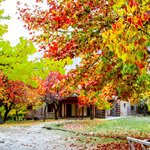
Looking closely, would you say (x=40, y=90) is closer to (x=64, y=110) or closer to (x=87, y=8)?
(x=64, y=110)

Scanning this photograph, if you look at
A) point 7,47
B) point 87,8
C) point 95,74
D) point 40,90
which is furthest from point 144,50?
point 40,90

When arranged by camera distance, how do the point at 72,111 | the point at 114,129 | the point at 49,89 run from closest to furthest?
1. the point at 114,129
2. the point at 49,89
3. the point at 72,111

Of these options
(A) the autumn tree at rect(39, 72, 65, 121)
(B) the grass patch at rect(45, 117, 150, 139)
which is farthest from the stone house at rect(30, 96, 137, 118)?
(B) the grass patch at rect(45, 117, 150, 139)

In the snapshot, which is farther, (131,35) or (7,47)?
(7,47)

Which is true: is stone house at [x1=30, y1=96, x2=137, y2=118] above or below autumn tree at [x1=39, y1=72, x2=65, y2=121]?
below

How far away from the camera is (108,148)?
17.7m

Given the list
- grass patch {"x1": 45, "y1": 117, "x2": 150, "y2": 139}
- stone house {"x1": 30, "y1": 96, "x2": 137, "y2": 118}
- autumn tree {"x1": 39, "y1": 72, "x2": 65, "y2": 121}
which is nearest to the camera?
grass patch {"x1": 45, "y1": 117, "x2": 150, "y2": 139}

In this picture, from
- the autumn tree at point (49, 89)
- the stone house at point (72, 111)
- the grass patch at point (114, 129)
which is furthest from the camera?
the stone house at point (72, 111)

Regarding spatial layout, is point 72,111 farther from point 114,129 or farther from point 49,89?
point 114,129

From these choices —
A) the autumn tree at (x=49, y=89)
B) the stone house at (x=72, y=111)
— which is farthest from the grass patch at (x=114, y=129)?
the stone house at (x=72, y=111)

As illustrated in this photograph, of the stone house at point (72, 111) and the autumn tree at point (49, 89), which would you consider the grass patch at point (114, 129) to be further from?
the stone house at point (72, 111)

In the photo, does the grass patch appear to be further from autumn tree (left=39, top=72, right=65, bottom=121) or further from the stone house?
the stone house

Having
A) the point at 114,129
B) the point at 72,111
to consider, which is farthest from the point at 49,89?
the point at 114,129

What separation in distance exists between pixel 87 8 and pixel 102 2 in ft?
2.01
